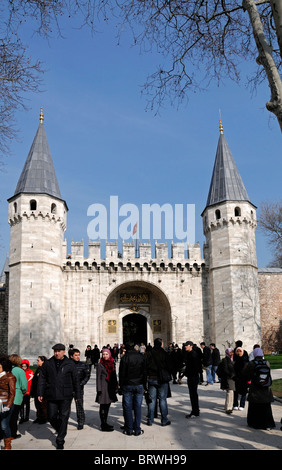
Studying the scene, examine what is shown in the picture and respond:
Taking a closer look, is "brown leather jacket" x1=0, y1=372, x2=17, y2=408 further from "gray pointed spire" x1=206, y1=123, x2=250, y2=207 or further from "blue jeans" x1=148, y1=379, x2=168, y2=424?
"gray pointed spire" x1=206, y1=123, x2=250, y2=207

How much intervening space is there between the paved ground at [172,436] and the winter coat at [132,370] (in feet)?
2.77

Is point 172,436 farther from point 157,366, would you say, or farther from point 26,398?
point 26,398

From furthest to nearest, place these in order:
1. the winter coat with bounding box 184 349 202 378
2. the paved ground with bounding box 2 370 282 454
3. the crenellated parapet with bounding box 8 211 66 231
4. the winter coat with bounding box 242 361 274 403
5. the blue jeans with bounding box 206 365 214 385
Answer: the crenellated parapet with bounding box 8 211 66 231
the blue jeans with bounding box 206 365 214 385
the winter coat with bounding box 184 349 202 378
the winter coat with bounding box 242 361 274 403
the paved ground with bounding box 2 370 282 454

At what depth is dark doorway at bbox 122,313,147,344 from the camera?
33.6 meters

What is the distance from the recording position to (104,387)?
7801mm

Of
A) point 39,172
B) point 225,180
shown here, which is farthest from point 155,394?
point 225,180

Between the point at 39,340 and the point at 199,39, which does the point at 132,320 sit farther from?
the point at 199,39

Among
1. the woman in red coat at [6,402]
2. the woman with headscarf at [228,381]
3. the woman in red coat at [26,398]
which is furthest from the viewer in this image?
the woman with headscarf at [228,381]

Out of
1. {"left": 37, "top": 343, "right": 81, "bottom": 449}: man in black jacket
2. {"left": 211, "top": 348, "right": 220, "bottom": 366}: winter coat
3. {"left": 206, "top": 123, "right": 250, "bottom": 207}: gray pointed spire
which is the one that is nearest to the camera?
{"left": 37, "top": 343, "right": 81, "bottom": 449}: man in black jacket

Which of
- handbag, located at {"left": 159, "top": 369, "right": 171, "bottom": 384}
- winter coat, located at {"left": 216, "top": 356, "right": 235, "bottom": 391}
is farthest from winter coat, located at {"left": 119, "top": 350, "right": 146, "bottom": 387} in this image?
winter coat, located at {"left": 216, "top": 356, "right": 235, "bottom": 391}

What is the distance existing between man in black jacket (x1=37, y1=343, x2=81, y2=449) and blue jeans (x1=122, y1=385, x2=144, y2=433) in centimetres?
112

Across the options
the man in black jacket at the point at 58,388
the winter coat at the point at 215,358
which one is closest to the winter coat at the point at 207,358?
the winter coat at the point at 215,358

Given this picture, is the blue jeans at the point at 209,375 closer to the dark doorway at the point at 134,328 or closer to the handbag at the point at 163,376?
the handbag at the point at 163,376

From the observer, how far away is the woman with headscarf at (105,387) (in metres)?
7.68
